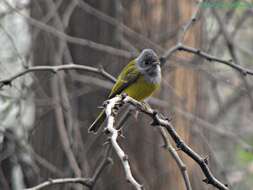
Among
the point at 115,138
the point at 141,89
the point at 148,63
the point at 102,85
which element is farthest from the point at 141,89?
the point at 115,138

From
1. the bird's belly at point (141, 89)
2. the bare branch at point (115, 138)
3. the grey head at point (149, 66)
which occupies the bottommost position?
the bare branch at point (115, 138)

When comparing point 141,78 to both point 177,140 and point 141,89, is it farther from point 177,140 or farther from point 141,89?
point 177,140

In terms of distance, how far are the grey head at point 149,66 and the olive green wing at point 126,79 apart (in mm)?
45

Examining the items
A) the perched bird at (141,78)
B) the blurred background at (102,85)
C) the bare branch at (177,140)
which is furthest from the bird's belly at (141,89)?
the bare branch at (177,140)

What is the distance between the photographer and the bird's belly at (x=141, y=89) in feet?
13.6

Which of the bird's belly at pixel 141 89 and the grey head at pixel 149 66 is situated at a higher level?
the grey head at pixel 149 66

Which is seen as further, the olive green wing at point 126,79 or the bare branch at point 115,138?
the olive green wing at point 126,79

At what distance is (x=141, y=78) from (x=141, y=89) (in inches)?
4.4

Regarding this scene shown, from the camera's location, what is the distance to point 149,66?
4215 millimetres

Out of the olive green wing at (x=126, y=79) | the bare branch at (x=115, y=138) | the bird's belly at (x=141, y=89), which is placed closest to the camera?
the bare branch at (x=115, y=138)

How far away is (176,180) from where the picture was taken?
16.7 feet

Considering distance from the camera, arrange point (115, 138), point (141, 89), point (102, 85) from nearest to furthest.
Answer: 1. point (115, 138)
2. point (141, 89)
3. point (102, 85)

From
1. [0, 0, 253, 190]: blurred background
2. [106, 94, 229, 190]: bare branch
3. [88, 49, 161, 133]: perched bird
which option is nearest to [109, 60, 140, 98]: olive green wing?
[88, 49, 161, 133]: perched bird

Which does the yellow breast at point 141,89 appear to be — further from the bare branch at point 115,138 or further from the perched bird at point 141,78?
the bare branch at point 115,138
